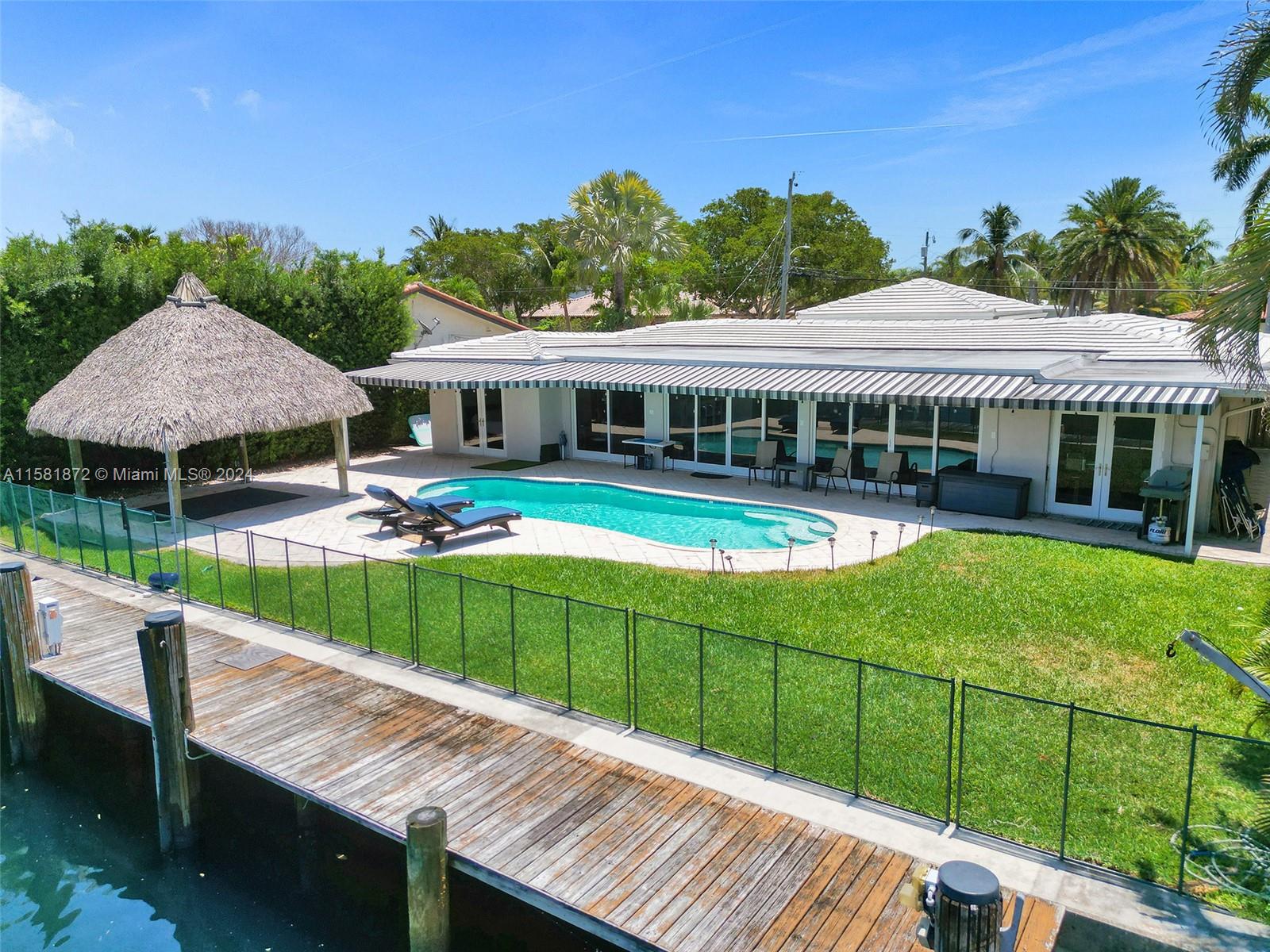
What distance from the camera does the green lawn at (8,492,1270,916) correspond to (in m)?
7.90

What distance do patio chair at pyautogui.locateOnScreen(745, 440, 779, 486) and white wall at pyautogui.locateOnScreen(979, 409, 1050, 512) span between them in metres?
5.84

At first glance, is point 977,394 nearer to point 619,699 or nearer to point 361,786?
point 619,699

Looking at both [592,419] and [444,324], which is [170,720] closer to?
[592,419]

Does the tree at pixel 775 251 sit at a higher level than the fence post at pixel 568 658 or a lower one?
higher

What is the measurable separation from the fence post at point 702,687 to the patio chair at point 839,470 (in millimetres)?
14961

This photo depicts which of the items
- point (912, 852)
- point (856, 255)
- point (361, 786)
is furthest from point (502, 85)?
point (856, 255)

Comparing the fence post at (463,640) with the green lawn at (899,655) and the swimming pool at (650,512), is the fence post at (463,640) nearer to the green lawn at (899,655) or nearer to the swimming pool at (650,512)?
the green lawn at (899,655)

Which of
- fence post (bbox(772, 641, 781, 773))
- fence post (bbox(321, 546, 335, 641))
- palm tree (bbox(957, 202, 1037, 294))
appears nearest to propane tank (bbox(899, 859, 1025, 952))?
fence post (bbox(772, 641, 781, 773))

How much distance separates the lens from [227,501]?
923 inches

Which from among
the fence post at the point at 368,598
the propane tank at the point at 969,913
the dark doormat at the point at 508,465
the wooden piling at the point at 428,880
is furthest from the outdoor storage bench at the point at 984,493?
the wooden piling at the point at 428,880

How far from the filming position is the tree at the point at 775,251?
66.6 metres

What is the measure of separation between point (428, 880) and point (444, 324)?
3851 cm

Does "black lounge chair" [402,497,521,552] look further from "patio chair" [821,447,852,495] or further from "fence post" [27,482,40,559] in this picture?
"patio chair" [821,447,852,495]

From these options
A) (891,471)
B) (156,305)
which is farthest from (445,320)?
(891,471)
